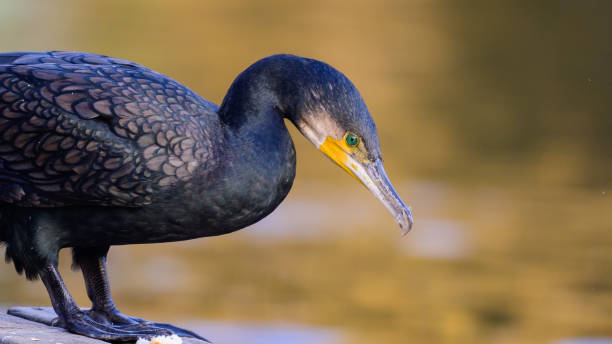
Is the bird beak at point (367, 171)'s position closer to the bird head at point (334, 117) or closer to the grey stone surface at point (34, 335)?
the bird head at point (334, 117)

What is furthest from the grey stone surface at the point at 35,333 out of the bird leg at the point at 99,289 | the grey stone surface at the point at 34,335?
the bird leg at the point at 99,289

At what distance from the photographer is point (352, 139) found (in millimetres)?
4035

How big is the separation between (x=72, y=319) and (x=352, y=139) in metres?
1.28

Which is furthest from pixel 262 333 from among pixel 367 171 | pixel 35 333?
pixel 367 171

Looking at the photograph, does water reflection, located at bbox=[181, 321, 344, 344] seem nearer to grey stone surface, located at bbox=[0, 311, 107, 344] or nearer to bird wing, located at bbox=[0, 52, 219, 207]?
grey stone surface, located at bbox=[0, 311, 107, 344]

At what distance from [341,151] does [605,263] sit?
560 centimetres

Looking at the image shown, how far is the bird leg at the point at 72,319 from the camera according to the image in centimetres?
411

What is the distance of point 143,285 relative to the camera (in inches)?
314

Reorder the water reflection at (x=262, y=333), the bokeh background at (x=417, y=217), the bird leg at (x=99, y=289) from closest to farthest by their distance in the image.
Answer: the bird leg at (x=99, y=289) < the water reflection at (x=262, y=333) < the bokeh background at (x=417, y=217)

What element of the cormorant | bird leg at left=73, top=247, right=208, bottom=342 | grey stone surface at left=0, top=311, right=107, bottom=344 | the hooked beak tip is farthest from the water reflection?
the hooked beak tip

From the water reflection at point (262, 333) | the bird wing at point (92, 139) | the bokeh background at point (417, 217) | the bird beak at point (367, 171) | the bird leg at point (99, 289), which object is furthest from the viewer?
the bokeh background at point (417, 217)

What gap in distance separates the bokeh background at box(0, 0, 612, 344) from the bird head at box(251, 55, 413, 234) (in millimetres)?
3176

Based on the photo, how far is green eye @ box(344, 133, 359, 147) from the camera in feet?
13.2

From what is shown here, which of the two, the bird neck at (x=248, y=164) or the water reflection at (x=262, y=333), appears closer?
the bird neck at (x=248, y=164)
